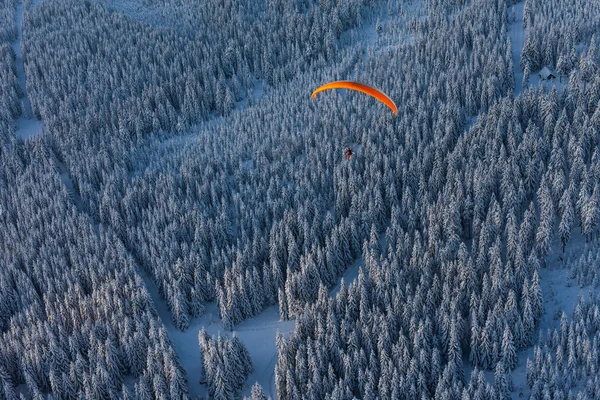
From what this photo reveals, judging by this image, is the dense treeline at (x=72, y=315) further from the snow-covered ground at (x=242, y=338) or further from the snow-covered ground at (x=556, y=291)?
the snow-covered ground at (x=556, y=291)

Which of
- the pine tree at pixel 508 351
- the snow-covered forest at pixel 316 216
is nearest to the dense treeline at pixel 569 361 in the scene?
the snow-covered forest at pixel 316 216

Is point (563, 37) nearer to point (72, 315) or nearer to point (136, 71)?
point (136, 71)

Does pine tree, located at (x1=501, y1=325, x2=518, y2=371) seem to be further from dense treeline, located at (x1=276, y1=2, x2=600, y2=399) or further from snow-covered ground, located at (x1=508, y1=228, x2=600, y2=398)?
snow-covered ground, located at (x1=508, y1=228, x2=600, y2=398)

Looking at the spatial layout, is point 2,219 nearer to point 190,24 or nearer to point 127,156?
point 127,156

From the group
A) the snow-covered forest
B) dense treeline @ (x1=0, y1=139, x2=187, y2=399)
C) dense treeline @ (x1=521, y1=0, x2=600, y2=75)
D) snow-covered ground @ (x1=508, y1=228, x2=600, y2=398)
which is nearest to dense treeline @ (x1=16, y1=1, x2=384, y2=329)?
the snow-covered forest

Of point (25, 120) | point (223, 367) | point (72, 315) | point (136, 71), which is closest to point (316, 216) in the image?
point (223, 367)

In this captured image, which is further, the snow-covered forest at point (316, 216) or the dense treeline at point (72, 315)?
the dense treeline at point (72, 315)
